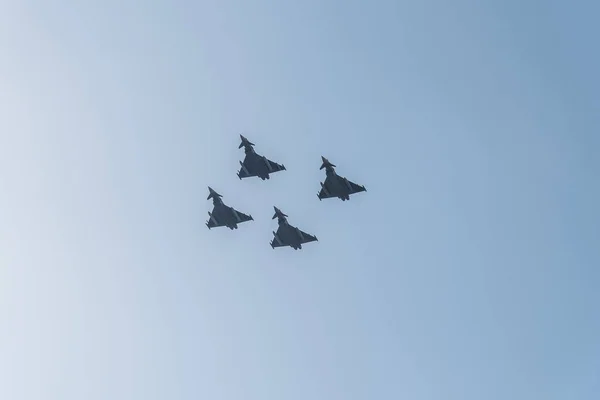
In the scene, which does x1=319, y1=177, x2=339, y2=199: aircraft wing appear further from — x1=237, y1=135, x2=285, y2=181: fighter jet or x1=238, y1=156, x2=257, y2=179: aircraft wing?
x1=238, y1=156, x2=257, y2=179: aircraft wing

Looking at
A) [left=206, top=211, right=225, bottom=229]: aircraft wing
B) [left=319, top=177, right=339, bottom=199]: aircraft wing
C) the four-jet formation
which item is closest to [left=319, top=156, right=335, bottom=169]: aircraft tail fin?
the four-jet formation

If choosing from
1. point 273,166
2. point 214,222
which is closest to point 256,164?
point 273,166

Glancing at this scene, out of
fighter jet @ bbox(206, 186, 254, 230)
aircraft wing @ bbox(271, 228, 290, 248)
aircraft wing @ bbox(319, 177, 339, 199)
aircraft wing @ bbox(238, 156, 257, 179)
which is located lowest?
aircraft wing @ bbox(271, 228, 290, 248)

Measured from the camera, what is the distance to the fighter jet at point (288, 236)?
105 metres

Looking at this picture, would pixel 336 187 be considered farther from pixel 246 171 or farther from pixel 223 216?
pixel 223 216

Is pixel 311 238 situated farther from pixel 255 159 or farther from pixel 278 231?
pixel 255 159

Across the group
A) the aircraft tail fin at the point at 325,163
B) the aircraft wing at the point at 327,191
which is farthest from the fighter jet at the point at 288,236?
the aircraft tail fin at the point at 325,163

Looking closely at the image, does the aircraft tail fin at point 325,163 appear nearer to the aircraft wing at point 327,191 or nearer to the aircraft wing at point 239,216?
the aircraft wing at point 327,191

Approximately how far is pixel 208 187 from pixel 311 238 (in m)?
15.7

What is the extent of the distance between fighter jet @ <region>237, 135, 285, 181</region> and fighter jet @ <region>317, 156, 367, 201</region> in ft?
21.8

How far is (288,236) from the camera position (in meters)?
106

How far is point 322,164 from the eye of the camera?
102 m

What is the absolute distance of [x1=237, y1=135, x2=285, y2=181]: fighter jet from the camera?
106 metres

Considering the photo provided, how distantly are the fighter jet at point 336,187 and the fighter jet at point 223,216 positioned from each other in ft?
37.2
